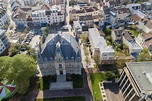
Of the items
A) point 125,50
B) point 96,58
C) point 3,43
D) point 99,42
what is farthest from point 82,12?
point 3,43

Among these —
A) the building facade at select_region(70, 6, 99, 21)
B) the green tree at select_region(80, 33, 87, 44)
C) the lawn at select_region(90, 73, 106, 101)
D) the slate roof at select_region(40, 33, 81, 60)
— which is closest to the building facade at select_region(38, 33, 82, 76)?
the slate roof at select_region(40, 33, 81, 60)

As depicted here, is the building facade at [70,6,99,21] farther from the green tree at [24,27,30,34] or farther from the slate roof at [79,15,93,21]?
the green tree at [24,27,30,34]

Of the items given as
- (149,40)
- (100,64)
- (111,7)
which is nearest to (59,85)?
(100,64)

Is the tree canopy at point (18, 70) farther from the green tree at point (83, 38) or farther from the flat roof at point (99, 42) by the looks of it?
the green tree at point (83, 38)

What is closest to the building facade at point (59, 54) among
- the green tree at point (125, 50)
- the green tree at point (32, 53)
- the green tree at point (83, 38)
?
the green tree at point (32, 53)

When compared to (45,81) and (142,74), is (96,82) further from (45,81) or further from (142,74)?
(45,81)
